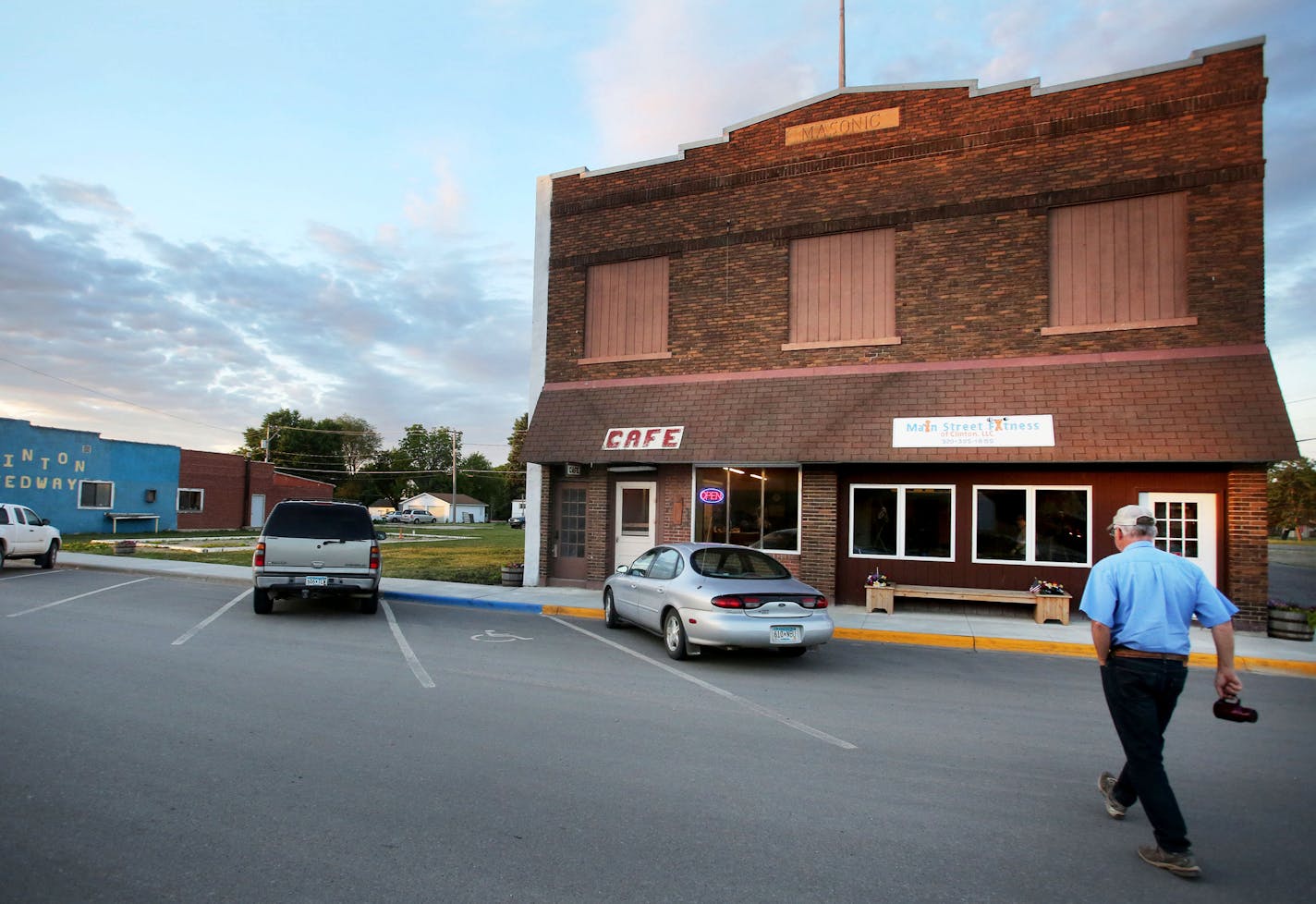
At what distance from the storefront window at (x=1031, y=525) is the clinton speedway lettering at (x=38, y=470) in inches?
1567

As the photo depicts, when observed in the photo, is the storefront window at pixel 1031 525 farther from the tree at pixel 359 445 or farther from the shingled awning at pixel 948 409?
the tree at pixel 359 445

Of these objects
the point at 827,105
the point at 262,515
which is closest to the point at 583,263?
the point at 827,105

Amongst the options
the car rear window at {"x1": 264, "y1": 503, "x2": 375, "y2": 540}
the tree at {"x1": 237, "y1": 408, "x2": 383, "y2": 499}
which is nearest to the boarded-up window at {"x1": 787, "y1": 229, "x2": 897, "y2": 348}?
the car rear window at {"x1": 264, "y1": 503, "x2": 375, "y2": 540}

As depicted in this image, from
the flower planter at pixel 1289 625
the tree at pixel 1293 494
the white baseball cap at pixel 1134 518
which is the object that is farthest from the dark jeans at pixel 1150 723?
the tree at pixel 1293 494

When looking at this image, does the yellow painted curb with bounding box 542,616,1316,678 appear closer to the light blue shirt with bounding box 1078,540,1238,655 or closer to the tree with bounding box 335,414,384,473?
the light blue shirt with bounding box 1078,540,1238,655

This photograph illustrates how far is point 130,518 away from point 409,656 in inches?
1509

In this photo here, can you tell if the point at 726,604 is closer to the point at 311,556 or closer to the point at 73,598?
the point at 311,556

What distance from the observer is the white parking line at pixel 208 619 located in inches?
399

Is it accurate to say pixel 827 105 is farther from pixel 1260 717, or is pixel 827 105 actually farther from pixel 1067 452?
pixel 1260 717

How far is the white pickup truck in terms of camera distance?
61.0 feet

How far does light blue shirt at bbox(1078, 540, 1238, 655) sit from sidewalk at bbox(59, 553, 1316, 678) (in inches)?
295

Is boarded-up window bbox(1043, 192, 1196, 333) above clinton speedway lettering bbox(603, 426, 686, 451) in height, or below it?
above

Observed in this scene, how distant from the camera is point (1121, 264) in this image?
13461 millimetres

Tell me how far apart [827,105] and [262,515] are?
46.2 meters
